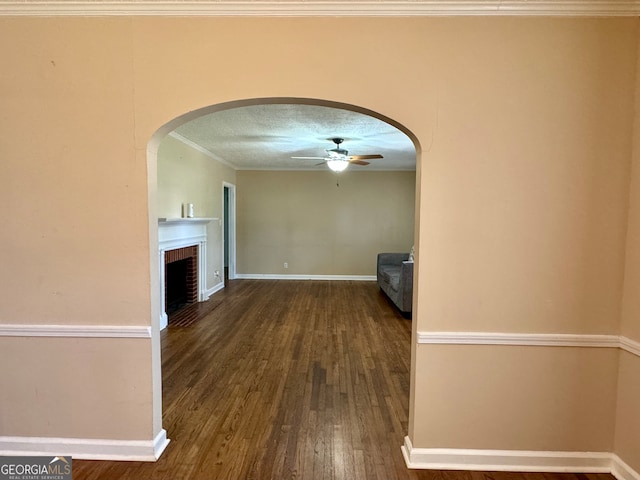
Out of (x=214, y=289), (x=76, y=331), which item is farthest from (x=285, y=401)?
(x=214, y=289)

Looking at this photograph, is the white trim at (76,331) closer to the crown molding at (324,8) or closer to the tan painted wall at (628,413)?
the crown molding at (324,8)

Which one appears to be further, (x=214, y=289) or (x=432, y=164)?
(x=214, y=289)

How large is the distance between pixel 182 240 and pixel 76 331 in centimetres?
290

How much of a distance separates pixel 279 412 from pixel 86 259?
1.64 m

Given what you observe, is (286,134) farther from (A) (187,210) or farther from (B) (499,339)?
(B) (499,339)

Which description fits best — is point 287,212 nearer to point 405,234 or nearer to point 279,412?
point 405,234

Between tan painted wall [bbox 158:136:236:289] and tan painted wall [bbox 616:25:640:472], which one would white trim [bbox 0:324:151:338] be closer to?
tan painted wall [bbox 158:136:236:289]

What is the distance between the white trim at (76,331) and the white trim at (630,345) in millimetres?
2658

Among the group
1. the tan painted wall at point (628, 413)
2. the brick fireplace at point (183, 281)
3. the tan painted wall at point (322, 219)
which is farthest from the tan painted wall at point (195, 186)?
the tan painted wall at point (628, 413)

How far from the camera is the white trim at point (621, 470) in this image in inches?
66.7

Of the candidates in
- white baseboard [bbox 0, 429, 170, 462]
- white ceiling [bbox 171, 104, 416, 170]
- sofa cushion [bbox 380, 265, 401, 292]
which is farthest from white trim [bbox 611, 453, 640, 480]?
sofa cushion [bbox 380, 265, 401, 292]

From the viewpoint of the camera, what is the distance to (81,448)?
1.88 m

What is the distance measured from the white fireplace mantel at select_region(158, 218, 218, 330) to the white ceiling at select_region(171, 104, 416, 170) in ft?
4.02

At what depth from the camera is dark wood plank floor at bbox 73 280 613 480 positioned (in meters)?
1.81
